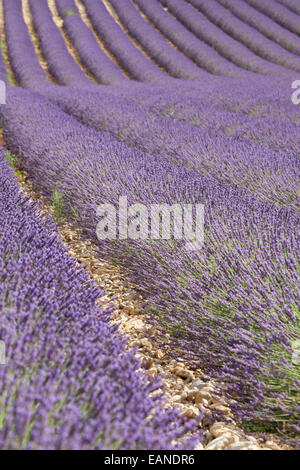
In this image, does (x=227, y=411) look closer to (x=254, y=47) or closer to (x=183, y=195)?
(x=183, y=195)

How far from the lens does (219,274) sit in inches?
74.5

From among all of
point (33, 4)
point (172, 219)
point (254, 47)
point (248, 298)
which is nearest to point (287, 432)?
point (248, 298)

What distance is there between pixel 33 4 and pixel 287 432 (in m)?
22.9

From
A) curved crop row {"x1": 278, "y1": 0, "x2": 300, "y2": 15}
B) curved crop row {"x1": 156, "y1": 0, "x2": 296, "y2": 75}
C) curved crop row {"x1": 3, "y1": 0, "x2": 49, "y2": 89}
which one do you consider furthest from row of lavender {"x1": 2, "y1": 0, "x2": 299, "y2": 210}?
curved crop row {"x1": 278, "y1": 0, "x2": 300, "y2": 15}

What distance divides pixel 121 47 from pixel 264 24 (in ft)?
17.2

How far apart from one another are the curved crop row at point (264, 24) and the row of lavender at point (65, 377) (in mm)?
14432

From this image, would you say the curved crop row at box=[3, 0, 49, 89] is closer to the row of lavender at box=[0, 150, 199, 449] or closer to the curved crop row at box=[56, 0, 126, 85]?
the curved crop row at box=[56, 0, 126, 85]

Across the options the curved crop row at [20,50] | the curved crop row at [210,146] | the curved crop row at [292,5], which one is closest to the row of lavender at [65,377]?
the curved crop row at [210,146]

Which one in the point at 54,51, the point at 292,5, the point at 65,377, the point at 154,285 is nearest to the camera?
the point at 65,377

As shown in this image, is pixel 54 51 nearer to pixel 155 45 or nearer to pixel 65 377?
pixel 155 45

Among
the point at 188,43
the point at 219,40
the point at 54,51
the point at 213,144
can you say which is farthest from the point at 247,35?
the point at 213,144

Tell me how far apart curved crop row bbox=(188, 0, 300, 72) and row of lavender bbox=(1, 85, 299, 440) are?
35.4 ft

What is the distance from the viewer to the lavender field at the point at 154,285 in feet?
3.17

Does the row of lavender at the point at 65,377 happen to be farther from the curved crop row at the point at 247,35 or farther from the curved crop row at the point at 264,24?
the curved crop row at the point at 264,24
